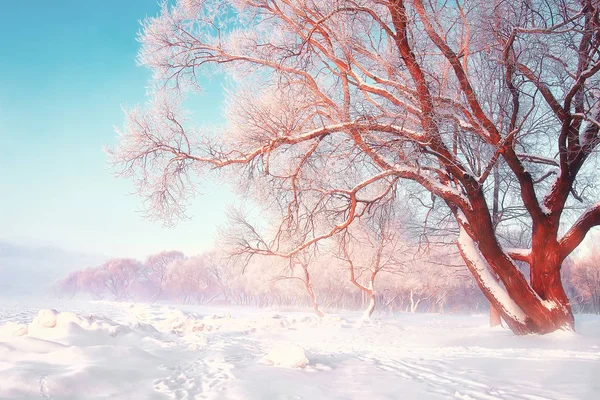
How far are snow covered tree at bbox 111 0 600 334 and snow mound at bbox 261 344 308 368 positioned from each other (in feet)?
11.3

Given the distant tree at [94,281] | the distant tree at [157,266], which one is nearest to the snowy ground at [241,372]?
the distant tree at [157,266]

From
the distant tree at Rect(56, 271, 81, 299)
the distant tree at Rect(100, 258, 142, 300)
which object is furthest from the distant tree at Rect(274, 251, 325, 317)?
the distant tree at Rect(56, 271, 81, 299)

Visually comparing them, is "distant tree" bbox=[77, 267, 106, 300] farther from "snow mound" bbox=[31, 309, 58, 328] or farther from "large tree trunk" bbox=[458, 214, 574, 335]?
"large tree trunk" bbox=[458, 214, 574, 335]

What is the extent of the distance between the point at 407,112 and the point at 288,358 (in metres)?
4.66

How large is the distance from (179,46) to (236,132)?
218 cm

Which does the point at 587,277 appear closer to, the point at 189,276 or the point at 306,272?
the point at 306,272

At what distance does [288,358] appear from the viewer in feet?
13.9

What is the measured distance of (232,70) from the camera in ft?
28.5

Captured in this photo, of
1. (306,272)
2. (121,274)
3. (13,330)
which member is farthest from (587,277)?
(121,274)

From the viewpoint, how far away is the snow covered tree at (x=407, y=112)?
21.2 feet

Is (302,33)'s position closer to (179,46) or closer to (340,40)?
(340,40)

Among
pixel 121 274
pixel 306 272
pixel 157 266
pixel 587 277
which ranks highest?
pixel 587 277

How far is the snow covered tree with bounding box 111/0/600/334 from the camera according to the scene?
6.46 metres

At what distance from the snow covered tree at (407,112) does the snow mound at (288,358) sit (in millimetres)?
3430
